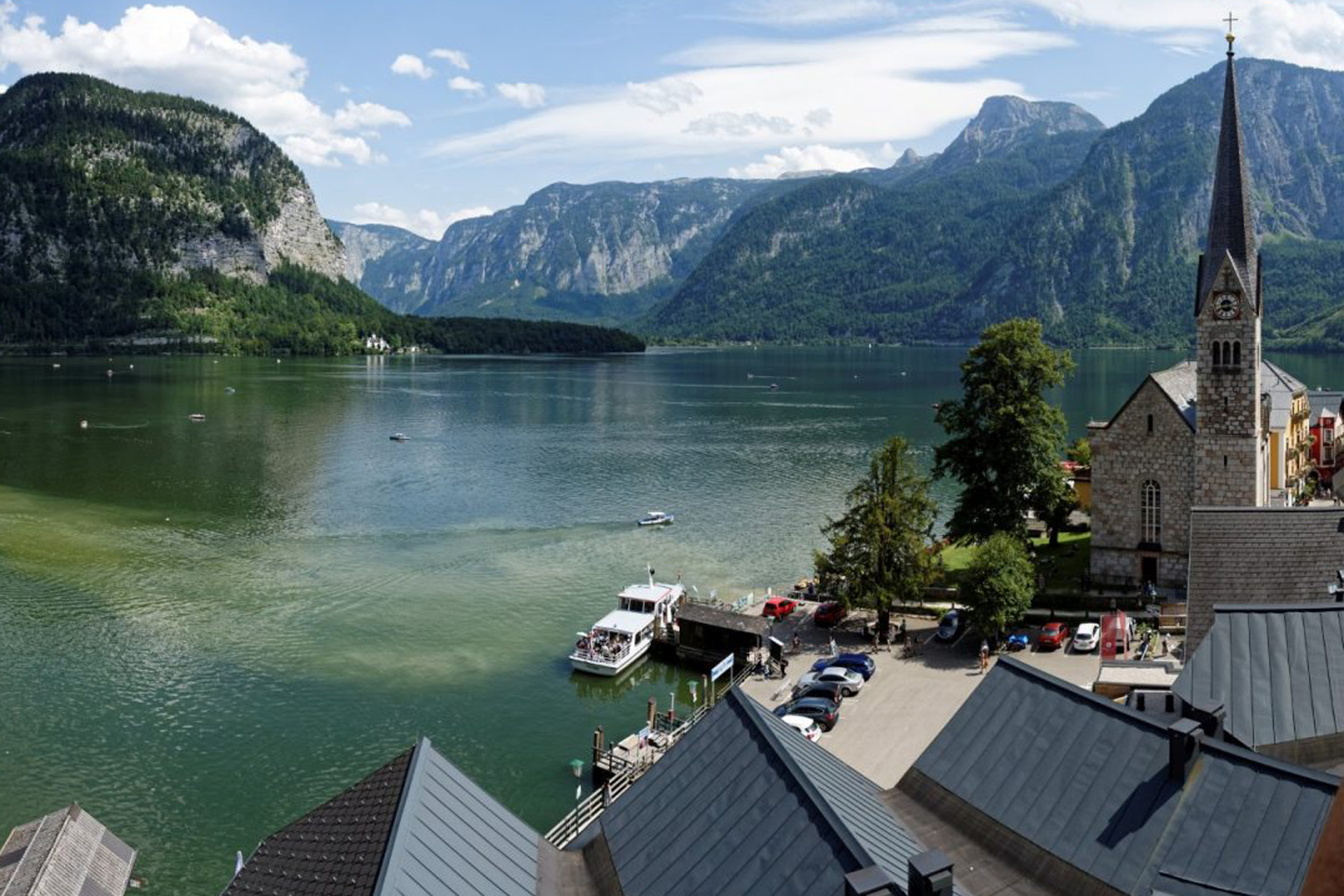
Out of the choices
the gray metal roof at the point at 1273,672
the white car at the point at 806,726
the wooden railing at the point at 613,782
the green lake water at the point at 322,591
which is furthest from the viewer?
the green lake water at the point at 322,591

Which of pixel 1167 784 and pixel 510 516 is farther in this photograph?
pixel 510 516

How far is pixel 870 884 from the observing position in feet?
39.2

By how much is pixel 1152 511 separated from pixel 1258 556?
67.5 feet

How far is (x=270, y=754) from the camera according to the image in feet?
127

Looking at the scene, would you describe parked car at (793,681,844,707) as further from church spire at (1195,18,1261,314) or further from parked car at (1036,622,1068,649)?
church spire at (1195,18,1261,314)

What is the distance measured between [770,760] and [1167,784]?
19.4 feet

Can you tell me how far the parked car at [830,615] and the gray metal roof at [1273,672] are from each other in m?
27.9

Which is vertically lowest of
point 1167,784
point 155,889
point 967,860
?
point 155,889

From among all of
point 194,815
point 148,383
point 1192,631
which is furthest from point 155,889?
point 148,383

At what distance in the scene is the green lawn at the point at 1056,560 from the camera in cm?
5425

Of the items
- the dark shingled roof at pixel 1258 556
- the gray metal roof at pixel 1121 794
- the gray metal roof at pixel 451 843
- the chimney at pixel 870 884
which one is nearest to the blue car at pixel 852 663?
the dark shingled roof at pixel 1258 556

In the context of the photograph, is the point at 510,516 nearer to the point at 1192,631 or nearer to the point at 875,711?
the point at 875,711

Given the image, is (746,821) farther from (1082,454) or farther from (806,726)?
(1082,454)

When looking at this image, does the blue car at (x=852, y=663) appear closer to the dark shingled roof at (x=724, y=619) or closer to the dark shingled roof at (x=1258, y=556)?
the dark shingled roof at (x=724, y=619)
